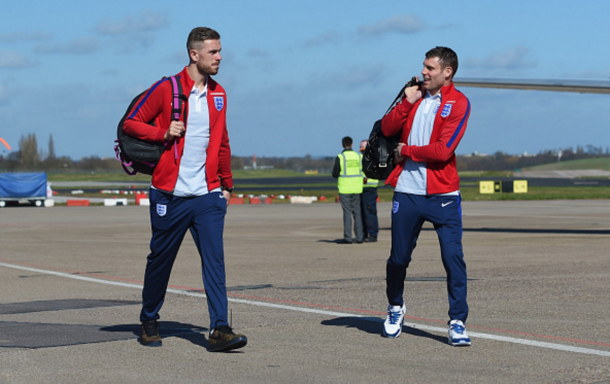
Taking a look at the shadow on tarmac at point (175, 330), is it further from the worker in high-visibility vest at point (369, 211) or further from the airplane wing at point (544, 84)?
the airplane wing at point (544, 84)

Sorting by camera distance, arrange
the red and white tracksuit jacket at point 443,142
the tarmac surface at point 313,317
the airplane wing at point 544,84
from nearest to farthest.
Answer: the tarmac surface at point 313,317
the red and white tracksuit jacket at point 443,142
the airplane wing at point 544,84

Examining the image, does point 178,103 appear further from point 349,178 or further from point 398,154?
point 349,178

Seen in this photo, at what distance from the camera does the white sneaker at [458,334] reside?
245 inches

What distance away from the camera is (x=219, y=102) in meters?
6.32

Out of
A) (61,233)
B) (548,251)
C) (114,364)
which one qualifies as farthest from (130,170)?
(61,233)

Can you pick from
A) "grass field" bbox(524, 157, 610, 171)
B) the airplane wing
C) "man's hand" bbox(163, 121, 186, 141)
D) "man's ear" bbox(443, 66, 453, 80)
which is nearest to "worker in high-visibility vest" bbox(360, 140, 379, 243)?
the airplane wing

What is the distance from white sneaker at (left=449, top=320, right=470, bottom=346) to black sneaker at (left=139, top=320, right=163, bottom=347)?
2.17 meters

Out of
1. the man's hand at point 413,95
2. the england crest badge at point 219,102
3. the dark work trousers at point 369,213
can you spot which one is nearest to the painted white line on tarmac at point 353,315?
the man's hand at point 413,95

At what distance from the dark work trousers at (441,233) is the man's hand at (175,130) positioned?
1.80 m

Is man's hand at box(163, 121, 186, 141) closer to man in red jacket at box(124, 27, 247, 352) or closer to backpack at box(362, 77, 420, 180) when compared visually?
man in red jacket at box(124, 27, 247, 352)

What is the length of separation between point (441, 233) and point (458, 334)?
0.80 m

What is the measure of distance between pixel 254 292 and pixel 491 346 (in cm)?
379

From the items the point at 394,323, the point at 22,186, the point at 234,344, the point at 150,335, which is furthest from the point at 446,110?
the point at 22,186

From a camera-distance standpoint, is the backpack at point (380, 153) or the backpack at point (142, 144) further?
the backpack at point (380, 153)
